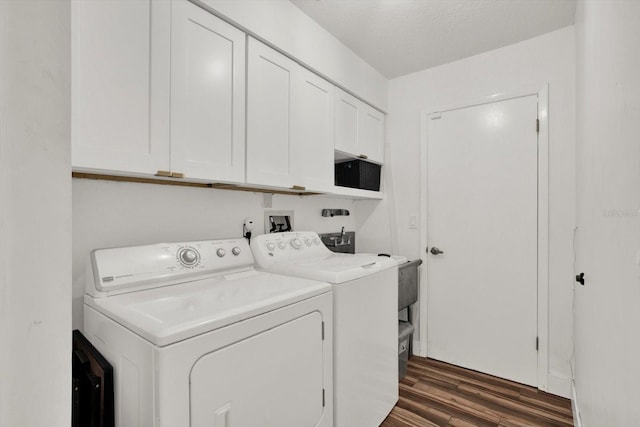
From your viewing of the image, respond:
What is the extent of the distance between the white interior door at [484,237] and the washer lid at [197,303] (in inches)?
63.4

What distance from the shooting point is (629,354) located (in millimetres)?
705

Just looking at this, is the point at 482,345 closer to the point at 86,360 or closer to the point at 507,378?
the point at 507,378

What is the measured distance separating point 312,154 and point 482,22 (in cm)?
145

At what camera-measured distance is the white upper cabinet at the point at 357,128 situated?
232 cm

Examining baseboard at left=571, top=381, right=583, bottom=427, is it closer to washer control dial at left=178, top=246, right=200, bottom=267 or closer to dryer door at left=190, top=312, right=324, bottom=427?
dryer door at left=190, top=312, right=324, bottom=427

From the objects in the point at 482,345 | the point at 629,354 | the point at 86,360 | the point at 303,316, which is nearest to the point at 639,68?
the point at 629,354

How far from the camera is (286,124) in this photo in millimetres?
1865

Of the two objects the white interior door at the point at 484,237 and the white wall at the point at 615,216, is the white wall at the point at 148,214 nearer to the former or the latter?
the white interior door at the point at 484,237

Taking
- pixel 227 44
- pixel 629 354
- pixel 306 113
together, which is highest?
pixel 227 44

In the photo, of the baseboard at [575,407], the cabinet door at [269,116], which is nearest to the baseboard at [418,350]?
the baseboard at [575,407]

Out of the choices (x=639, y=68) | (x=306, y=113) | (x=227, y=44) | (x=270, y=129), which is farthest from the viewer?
(x=306, y=113)

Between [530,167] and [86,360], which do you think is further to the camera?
[530,167]

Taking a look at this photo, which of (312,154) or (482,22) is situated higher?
(482,22)

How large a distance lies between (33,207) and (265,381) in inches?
40.6
